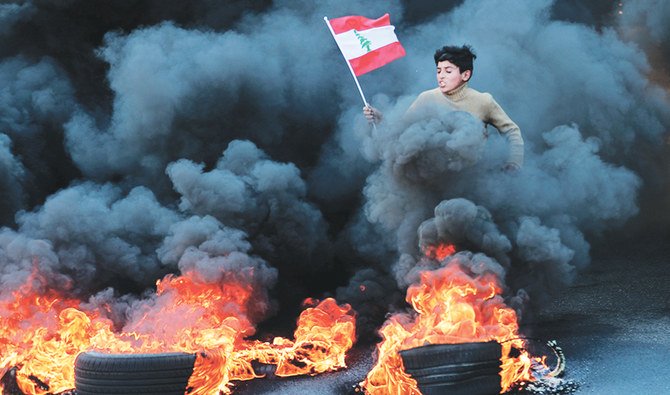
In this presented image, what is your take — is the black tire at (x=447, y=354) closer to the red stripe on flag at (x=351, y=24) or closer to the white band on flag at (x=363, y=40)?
the white band on flag at (x=363, y=40)

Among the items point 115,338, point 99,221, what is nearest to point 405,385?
point 115,338

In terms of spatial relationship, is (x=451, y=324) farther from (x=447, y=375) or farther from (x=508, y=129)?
(x=508, y=129)

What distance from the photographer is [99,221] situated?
817 cm

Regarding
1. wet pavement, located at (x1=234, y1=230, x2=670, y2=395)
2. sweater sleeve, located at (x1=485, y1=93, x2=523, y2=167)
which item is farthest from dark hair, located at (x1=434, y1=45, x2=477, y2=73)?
wet pavement, located at (x1=234, y1=230, x2=670, y2=395)

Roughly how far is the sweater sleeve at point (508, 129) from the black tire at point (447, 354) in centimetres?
230

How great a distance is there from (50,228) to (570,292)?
595 cm

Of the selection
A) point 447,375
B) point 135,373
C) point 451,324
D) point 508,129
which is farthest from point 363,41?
point 135,373

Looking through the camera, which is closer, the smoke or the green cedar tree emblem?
the smoke

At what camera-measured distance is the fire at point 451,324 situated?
586 cm

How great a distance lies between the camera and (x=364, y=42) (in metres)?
7.99

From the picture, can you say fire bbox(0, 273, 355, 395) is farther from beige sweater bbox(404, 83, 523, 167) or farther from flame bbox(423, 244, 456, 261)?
beige sweater bbox(404, 83, 523, 167)

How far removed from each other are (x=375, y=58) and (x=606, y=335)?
3513 millimetres

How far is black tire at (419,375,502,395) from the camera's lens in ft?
18.2

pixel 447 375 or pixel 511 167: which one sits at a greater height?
pixel 511 167
